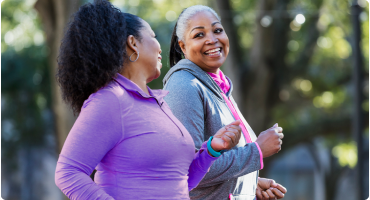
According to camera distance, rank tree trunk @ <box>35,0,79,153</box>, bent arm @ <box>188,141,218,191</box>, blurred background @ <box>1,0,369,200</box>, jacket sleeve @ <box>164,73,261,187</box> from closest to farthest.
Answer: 1. bent arm @ <box>188,141,218,191</box>
2. jacket sleeve @ <box>164,73,261,187</box>
3. tree trunk @ <box>35,0,79,153</box>
4. blurred background @ <box>1,0,369,200</box>

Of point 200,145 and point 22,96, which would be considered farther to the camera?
point 22,96

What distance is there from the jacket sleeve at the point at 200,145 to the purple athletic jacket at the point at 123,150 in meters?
0.35

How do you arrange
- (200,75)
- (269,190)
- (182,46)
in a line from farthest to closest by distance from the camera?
(182,46) < (269,190) < (200,75)

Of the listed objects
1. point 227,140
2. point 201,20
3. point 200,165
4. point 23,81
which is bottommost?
point 200,165

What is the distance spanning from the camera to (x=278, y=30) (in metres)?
8.38

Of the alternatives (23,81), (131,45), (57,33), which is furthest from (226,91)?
(23,81)

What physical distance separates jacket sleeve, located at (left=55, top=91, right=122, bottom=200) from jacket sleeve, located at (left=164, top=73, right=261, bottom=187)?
22.3 inches

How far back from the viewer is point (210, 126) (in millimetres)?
1947

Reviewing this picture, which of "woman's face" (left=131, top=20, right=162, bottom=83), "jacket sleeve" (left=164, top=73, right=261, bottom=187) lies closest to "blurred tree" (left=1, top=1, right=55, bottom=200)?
"jacket sleeve" (left=164, top=73, right=261, bottom=187)

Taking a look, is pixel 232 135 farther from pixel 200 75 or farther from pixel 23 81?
pixel 23 81

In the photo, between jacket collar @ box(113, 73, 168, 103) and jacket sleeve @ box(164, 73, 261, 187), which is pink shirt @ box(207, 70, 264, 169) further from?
jacket collar @ box(113, 73, 168, 103)

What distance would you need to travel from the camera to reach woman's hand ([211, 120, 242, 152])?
1.52 meters

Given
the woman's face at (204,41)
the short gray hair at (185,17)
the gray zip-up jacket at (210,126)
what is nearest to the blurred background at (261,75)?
the short gray hair at (185,17)

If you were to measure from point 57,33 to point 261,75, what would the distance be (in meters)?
3.70
